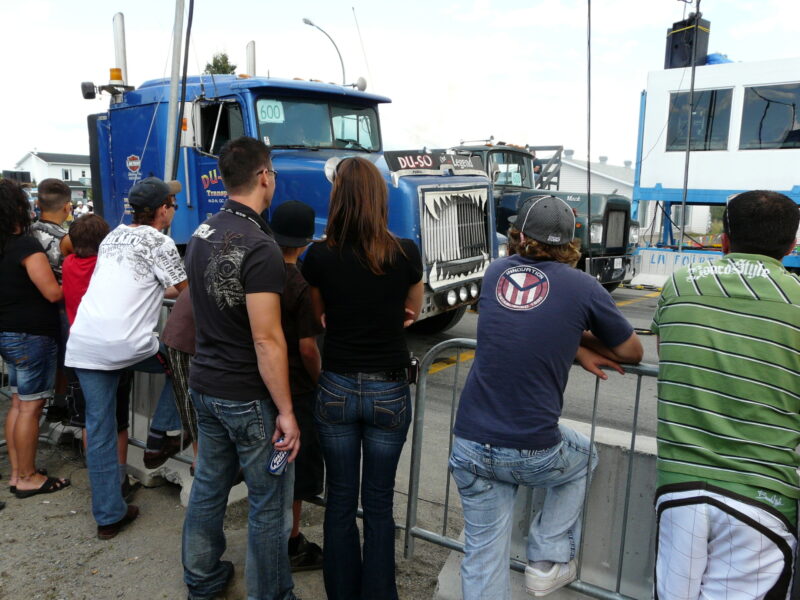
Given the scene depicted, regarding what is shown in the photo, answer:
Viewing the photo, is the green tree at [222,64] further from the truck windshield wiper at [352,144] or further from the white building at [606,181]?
the white building at [606,181]

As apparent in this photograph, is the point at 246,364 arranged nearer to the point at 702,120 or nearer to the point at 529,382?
the point at 529,382

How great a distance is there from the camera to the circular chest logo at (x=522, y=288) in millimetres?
2191

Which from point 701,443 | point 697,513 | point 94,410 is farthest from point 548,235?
point 94,410

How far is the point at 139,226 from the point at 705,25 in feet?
46.3

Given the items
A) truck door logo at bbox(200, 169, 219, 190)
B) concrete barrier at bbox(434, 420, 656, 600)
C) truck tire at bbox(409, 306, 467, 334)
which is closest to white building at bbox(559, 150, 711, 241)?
truck tire at bbox(409, 306, 467, 334)

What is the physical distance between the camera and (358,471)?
271 centimetres

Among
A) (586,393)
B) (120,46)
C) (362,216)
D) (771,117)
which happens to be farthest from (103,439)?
(771,117)

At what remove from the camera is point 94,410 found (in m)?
3.36

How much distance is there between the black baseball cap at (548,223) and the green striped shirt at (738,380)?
0.47 meters

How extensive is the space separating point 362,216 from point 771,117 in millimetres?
12944

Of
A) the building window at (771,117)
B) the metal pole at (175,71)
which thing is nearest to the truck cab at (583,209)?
the building window at (771,117)

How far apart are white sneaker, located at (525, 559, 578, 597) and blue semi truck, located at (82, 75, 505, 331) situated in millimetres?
3911

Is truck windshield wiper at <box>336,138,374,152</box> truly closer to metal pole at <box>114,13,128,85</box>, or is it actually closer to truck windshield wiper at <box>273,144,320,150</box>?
truck windshield wiper at <box>273,144,320,150</box>

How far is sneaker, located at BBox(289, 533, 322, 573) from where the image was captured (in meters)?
3.18
